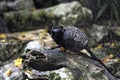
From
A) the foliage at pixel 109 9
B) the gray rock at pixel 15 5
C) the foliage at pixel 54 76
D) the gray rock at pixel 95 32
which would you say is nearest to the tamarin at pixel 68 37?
the foliage at pixel 54 76

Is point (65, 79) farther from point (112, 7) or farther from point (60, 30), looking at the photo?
point (112, 7)

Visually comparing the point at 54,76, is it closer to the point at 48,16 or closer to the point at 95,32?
the point at 95,32

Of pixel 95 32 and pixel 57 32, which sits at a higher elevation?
pixel 57 32

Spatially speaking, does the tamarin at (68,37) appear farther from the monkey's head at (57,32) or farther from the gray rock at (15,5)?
the gray rock at (15,5)

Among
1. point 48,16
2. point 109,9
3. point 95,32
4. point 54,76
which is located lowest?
point 95,32

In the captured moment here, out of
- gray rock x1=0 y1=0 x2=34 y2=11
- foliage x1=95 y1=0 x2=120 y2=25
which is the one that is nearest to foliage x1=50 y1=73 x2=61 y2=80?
foliage x1=95 y1=0 x2=120 y2=25

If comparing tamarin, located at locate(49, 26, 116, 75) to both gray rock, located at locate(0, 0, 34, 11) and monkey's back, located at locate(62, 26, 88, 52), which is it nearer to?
monkey's back, located at locate(62, 26, 88, 52)

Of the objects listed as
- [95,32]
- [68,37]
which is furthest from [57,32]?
[95,32]
